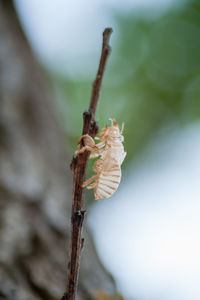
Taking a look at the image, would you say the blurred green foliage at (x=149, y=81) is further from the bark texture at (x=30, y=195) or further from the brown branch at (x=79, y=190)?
the brown branch at (x=79, y=190)

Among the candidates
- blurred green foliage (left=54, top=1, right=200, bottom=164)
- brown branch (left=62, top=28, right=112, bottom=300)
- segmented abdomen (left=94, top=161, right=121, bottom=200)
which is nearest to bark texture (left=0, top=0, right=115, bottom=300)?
segmented abdomen (left=94, top=161, right=121, bottom=200)

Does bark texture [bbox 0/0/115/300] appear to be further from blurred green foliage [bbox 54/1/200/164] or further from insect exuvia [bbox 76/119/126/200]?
blurred green foliage [bbox 54/1/200/164]

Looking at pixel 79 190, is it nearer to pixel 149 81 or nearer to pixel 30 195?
pixel 30 195

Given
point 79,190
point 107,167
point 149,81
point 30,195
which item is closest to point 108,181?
point 107,167

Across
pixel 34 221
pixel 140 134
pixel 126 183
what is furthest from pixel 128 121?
pixel 34 221

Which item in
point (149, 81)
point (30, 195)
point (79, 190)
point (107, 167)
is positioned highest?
point (149, 81)

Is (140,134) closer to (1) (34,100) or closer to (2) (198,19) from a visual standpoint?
(2) (198,19)
